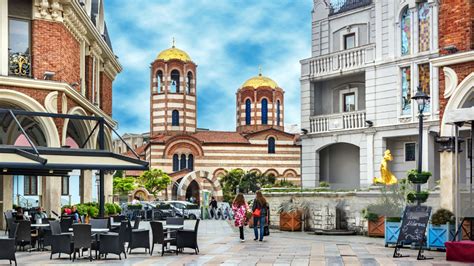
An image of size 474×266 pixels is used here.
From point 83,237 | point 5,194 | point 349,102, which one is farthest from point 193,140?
point 83,237

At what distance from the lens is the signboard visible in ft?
52.6

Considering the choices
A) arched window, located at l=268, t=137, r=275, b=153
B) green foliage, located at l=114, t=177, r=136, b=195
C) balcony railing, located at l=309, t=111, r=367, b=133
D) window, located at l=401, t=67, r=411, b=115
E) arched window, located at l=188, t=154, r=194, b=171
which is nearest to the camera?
window, located at l=401, t=67, r=411, b=115

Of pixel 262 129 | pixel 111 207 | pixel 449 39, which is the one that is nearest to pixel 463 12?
pixel 449 39

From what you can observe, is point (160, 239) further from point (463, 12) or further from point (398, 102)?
point (398, 102)

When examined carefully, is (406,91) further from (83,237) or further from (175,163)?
(175,163)

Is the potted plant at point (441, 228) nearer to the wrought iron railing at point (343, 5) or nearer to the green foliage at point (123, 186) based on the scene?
the wrought iron railing at point (343, 5)

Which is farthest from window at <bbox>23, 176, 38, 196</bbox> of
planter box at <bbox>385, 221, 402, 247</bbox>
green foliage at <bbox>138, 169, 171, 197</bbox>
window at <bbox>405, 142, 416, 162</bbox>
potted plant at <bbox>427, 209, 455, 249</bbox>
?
green foliage at <bbox>138, 169, 171, 197</bbox>

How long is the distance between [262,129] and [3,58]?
66.8m

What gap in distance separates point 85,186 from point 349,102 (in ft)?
40.2

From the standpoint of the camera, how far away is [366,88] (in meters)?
31.2

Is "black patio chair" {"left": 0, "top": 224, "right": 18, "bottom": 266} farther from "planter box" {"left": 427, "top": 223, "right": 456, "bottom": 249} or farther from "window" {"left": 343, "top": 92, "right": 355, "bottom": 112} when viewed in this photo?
"window" {"left": 343, "top": 92, "right": 355, "bottom": 112}

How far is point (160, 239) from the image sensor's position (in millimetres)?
17391

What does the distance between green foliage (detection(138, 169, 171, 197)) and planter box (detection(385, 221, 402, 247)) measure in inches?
2194

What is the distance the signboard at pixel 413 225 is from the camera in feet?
52.6
